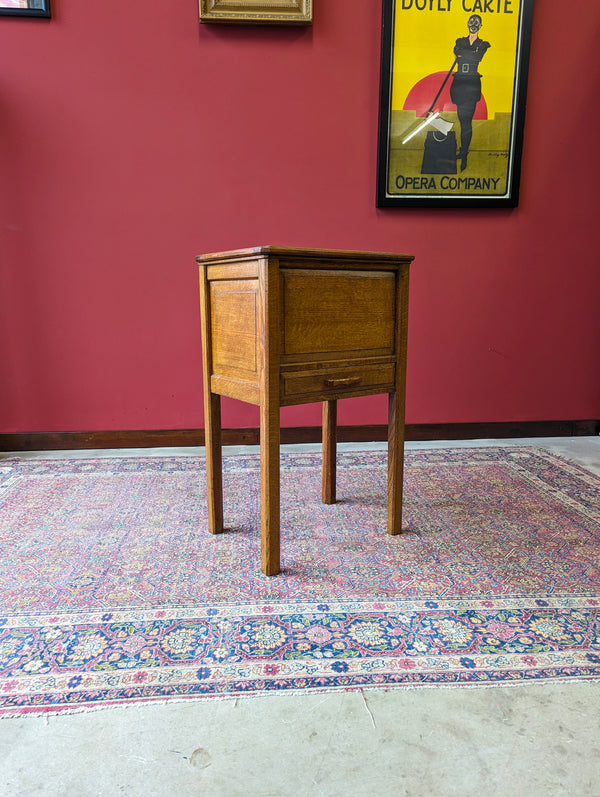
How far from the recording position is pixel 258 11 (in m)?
2.55

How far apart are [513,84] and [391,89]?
620 millimetres

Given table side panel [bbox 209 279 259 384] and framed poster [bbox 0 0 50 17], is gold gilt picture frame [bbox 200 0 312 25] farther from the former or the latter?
table side panel [bbox 209 279 259 384]

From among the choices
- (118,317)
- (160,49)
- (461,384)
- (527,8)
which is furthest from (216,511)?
(527,8)

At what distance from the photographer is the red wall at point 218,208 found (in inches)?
102

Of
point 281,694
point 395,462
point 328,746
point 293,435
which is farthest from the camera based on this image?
point 293,435

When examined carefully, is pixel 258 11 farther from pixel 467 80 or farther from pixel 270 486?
pixel 270 486

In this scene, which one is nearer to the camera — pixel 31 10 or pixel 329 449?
pixel 329 449

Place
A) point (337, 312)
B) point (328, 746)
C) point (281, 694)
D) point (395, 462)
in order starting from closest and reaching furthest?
point (328, 746)
point (281, 694)
point (337, 312)
point (395, 462)

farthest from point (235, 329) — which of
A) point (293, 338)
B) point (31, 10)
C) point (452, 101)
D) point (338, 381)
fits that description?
point (31, 10)

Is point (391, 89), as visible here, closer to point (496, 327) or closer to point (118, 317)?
point (496, 327)

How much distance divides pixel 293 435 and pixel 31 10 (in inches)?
89.9

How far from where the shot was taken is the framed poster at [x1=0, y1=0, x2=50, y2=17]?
8.16ft

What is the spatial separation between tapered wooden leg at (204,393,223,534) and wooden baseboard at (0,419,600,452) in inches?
41.2

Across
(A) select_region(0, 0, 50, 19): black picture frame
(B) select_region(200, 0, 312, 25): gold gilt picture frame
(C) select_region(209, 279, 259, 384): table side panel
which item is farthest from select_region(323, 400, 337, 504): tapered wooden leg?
(A) select_region(0, 0, 50, 19): black picture frame
